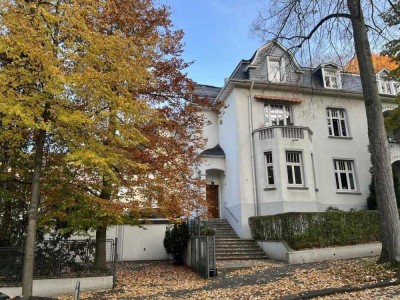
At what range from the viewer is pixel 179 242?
17.1 metres

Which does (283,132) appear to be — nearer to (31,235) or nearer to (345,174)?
(345,174)

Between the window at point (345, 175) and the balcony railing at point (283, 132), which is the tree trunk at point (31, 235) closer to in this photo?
the balcony railing at point (283, 132)

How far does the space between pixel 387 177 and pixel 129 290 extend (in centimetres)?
833

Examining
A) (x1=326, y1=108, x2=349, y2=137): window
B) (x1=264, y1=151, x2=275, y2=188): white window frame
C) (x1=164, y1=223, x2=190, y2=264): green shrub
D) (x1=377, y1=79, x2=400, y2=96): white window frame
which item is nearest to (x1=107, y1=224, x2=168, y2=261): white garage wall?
(x1=164, y1=223, x2=190, y2=264): green shrub

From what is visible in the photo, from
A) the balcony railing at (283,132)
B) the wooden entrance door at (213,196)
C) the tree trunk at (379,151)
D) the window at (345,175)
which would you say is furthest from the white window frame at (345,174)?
the tree trunk at (379,151)

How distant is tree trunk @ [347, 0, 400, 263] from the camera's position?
9.34 metres

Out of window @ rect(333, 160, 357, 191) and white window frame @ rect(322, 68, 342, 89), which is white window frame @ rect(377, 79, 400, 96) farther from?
window @ rect(333, 160, 357, 191)

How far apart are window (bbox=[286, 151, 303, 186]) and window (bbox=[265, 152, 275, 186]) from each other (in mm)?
900

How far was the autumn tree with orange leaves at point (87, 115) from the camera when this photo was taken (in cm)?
784

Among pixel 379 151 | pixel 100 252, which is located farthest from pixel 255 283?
pixel 100 252

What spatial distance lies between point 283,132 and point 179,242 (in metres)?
8.51

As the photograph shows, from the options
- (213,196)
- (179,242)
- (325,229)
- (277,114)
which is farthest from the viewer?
(213,196)

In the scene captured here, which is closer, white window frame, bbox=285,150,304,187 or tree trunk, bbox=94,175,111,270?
tree trunk, bbox=94,175,111,270

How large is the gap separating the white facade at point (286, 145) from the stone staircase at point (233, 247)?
82 cm
